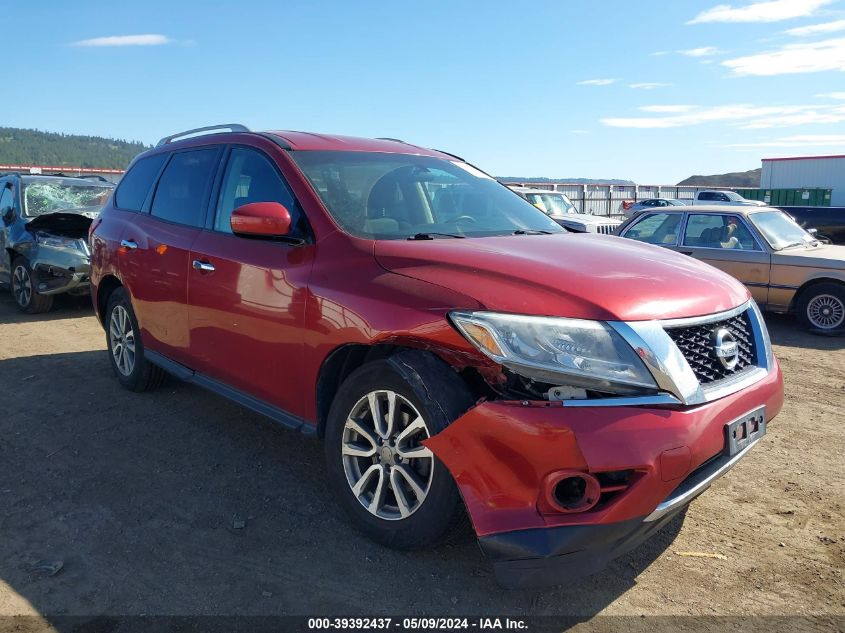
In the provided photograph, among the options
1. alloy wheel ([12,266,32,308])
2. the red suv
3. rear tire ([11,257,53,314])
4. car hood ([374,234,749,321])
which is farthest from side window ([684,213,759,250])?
alloy wheel ([12,266,32,308])

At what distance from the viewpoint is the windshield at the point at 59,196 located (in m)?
9.70

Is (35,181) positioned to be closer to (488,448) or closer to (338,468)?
(338,468)

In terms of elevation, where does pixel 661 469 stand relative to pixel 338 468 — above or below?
above

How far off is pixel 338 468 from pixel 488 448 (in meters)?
1.00

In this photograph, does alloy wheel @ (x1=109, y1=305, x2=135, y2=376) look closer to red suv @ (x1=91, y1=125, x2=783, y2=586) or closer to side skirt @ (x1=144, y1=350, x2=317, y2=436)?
side skirt @ (x1=144, y1=350, x2=317, y2=436)

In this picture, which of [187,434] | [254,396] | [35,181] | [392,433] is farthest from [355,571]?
[35,181]

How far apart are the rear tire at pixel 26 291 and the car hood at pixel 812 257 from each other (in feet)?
31.9

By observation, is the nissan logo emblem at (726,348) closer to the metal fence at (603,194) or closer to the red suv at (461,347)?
the red suv at (461,347)

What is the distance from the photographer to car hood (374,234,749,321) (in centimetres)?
261

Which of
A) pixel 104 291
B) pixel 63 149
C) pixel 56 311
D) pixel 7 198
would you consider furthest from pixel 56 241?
pixel 63 149

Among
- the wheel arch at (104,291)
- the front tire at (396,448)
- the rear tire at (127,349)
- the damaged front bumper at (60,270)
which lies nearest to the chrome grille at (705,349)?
the front tire at (396,448)

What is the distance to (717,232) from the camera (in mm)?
9469

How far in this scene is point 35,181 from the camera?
9.97 m

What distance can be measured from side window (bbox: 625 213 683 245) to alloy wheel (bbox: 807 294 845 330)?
6.59 feet
